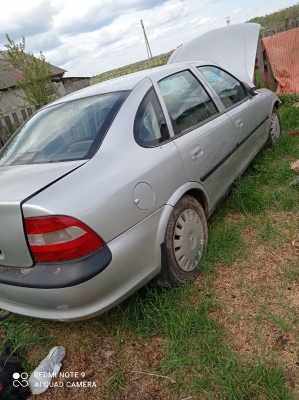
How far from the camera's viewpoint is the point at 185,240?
7.64ft

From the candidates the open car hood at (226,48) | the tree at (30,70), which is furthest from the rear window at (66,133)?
the tree at (30,70)

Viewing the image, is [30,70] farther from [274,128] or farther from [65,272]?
[65,272]

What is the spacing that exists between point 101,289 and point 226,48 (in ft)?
19.5

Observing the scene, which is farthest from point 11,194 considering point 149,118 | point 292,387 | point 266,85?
point 266,85

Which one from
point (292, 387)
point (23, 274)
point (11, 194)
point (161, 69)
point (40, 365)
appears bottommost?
point (292, 387)

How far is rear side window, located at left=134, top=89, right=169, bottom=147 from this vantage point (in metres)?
2.15

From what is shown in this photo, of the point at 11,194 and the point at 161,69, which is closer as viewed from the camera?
the point at 11,194

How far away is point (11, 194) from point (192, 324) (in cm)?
133

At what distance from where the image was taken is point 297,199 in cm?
310

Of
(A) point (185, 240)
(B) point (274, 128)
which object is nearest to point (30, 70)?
(B) point (274, 128)

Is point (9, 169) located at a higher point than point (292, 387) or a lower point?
Result: higher

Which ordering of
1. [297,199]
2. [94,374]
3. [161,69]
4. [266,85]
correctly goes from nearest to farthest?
[94,374] → [161,69] → [297,199] → [266,85]

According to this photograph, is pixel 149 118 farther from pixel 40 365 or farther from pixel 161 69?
pixel 40 365

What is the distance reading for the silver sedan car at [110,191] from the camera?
64.2 inches
